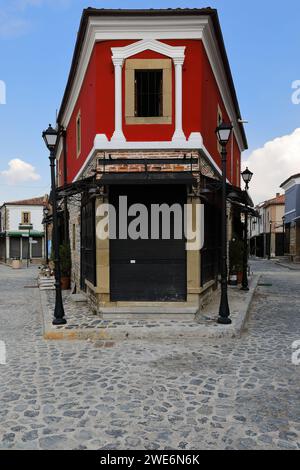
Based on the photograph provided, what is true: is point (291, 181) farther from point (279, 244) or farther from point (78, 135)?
point (78, 135)

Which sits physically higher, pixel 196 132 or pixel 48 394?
pixel 196 132

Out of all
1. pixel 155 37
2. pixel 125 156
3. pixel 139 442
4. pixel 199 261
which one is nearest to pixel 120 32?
pixel 155 37

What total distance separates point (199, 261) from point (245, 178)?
6.41m

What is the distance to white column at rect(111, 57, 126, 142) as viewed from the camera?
9.05m

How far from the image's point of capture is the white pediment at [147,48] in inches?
355

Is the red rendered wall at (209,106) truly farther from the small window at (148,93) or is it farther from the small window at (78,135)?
the small window at (78,135)

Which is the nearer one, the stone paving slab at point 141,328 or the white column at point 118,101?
the stone paving slab at point 141,328

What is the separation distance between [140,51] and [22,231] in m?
37.1

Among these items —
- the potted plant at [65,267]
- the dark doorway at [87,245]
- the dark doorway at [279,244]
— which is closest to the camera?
the dark doorway at [87,245]

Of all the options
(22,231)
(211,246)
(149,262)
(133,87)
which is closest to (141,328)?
(149,262)

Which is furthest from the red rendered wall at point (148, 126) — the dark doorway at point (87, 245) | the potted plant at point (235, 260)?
the potted plant at point (235, 260)

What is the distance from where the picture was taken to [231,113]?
636 inches
